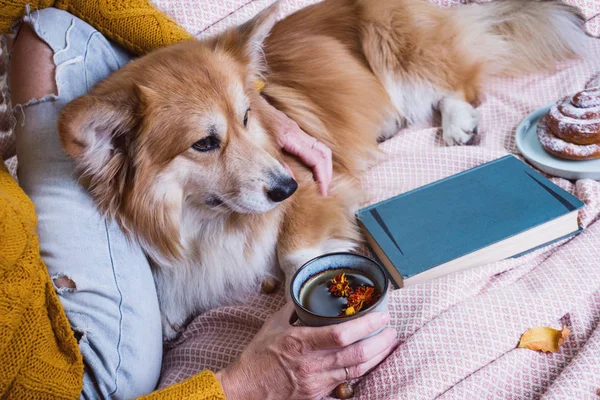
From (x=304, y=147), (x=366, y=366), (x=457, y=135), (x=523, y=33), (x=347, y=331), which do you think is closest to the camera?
(x=347, y=331)

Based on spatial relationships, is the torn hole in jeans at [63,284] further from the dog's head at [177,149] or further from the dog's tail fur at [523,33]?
the dog's tail fur at [523,33]

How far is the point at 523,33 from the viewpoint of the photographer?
194 centimetres

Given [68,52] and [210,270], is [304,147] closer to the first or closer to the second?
[210,270]

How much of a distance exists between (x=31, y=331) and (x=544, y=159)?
1.28 meters

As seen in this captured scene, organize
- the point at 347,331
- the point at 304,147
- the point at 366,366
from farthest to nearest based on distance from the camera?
the point at 304,147, the point at 366,366, the point at 347,331

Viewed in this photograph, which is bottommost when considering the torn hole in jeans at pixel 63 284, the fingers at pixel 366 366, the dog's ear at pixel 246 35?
the fingers at pixel 366 366

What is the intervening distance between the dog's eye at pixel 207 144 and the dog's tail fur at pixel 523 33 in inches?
44.4

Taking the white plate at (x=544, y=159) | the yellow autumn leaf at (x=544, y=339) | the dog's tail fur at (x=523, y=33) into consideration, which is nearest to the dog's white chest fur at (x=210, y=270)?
the yellow autumn leaf at (x=544, y=339)

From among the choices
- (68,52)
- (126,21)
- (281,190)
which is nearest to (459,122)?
(281,190)

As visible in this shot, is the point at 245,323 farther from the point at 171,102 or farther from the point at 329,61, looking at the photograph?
the point at 329,61

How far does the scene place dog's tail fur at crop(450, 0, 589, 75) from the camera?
6.08 ft

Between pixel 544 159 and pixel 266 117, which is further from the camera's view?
pixel 544 159

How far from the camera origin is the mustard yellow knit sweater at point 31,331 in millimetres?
850

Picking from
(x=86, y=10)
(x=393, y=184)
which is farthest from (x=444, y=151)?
(x=86, y=10)
